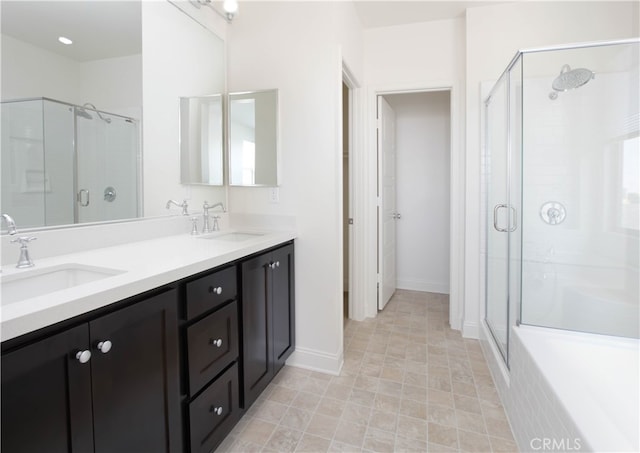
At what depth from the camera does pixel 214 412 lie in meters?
1.41

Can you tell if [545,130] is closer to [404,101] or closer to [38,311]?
[404,101]

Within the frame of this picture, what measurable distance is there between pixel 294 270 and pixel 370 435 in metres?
1.02

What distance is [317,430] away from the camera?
1.66 meters

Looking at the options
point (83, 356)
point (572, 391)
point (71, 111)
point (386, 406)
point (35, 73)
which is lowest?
point (386, 406)

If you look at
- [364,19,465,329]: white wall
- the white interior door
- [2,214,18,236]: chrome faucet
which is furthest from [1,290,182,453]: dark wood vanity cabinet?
the white interior door

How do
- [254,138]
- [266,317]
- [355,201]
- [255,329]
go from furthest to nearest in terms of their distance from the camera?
[355,201] < [254,138] < [266,317] < [255,329]

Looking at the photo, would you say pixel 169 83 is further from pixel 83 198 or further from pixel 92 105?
pixel 83 198

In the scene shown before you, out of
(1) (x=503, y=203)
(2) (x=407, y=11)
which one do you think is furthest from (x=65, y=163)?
(2) (x=407, y=11)

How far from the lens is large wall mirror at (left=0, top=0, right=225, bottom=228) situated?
1.22 metres

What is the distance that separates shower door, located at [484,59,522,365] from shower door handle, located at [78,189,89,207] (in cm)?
227

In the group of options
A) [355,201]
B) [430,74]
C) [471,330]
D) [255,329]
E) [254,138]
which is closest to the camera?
[255,329]

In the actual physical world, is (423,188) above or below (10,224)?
above

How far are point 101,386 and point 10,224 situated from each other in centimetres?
71

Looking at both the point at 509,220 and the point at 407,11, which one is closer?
the point at 509,220
